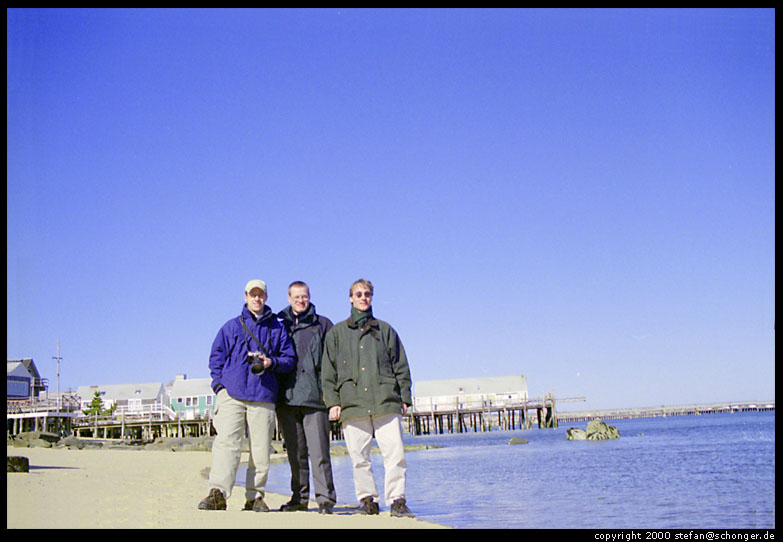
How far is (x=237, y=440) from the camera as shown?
560cm

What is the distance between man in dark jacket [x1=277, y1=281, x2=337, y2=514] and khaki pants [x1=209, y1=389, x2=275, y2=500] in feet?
0.80

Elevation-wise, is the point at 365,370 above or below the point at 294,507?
above

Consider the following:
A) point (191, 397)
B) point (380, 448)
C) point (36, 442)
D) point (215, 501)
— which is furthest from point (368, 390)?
point (191, 397)

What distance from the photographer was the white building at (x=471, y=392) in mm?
77062

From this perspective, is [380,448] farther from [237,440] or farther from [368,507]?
[237,440]

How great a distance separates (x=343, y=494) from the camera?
34.7 ft

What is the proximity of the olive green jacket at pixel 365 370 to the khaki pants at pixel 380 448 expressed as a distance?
0.13 meters

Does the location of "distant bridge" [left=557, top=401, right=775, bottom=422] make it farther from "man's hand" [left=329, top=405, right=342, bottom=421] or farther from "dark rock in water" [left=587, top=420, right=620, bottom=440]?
"man's hand" [left=329, top=405, right=342, bottom=421]

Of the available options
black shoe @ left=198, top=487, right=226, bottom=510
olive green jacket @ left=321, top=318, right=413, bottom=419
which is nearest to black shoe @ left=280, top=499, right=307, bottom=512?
black shoe @ left=198, top=487, right=226, bottom=510

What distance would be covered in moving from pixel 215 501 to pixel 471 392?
7428 cm

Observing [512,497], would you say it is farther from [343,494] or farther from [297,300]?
[297,300]

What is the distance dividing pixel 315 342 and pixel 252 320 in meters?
0.57
